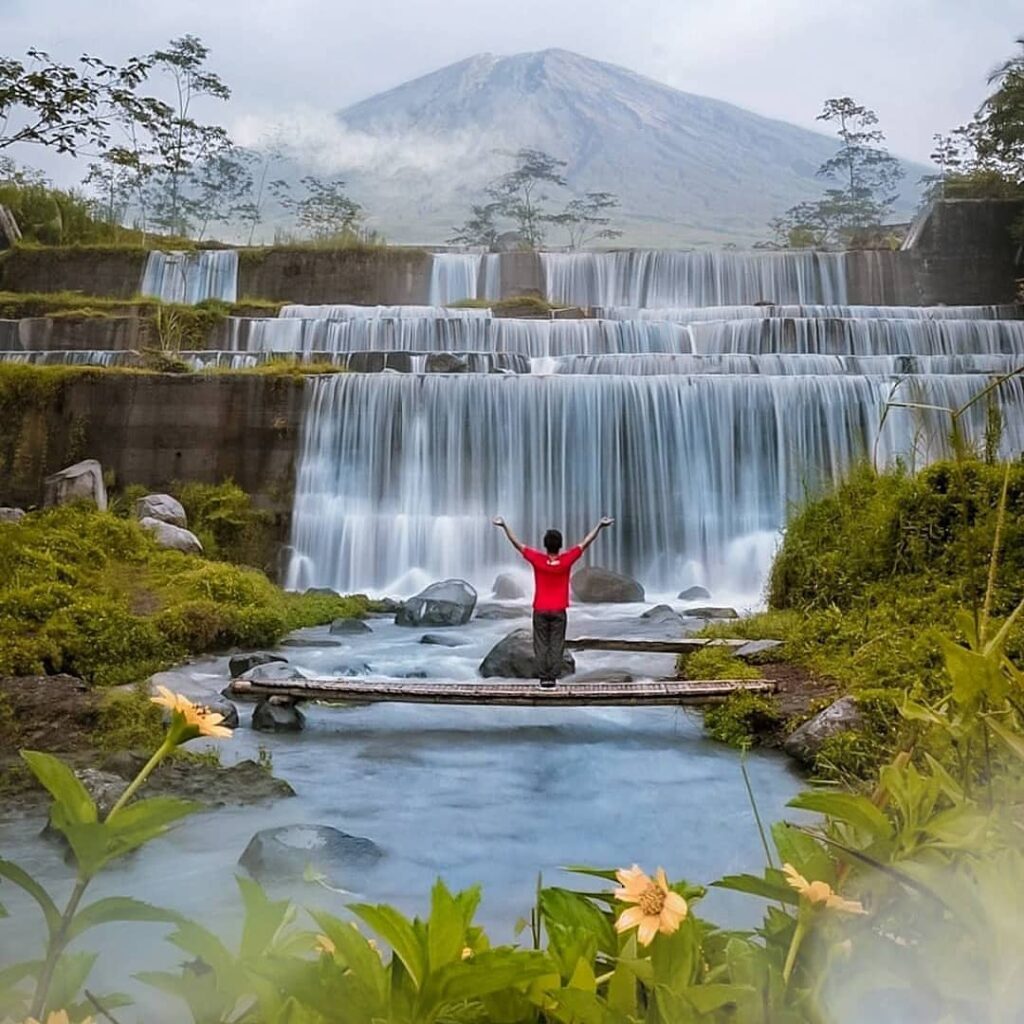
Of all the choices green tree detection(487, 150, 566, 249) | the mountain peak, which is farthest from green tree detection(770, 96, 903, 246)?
the mountain peak

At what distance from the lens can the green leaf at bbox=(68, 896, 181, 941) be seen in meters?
0.60

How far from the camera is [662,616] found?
9.34m

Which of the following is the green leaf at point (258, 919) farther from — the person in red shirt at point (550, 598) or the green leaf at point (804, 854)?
the person in red shirt at point (550, 598)

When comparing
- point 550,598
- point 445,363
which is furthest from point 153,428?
point 550,598

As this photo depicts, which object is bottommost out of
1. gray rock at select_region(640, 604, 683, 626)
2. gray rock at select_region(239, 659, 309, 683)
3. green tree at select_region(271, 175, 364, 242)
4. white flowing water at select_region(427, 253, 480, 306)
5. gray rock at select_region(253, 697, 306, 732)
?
gray rock at select_region(253, 697, 306, 732)

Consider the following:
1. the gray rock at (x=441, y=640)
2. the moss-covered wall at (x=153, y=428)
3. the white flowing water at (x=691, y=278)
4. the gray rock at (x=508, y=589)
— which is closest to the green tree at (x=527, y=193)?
the white flowing water at (x=691, y=278)

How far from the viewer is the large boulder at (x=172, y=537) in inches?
397

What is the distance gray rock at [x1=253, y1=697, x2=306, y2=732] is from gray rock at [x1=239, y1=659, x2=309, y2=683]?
0.14 metres

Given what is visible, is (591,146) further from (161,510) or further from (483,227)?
(161,510)

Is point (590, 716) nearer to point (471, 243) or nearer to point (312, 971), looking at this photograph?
point (312, 971)

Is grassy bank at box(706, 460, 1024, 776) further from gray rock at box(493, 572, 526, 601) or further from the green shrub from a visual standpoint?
gray rock at box(493, 572, 526, 601)

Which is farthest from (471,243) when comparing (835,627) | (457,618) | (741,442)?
(835,627)

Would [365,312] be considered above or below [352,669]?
above

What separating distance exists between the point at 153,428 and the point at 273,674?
7.20 metres
